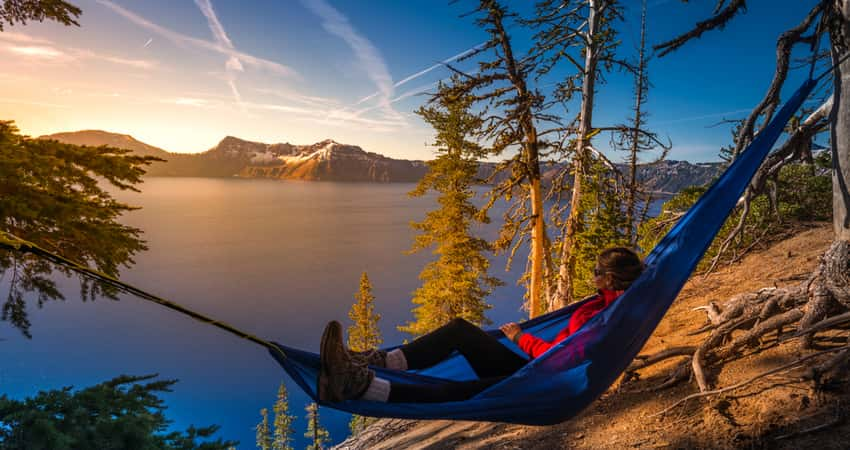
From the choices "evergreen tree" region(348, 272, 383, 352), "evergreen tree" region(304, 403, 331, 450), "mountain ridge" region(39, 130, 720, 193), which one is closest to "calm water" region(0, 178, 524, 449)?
"evergreen tree" region(304, 403, 331, 450)

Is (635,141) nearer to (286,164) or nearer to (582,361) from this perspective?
(582,361)

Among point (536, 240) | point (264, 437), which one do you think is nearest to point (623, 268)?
point (536, 240)

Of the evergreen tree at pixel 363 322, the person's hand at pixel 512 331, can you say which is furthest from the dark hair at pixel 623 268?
the evergreen tree at pixel 363 322

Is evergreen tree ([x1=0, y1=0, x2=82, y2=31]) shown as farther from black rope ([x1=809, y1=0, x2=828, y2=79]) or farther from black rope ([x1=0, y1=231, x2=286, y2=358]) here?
black rope ([x1=809, y1=0, x2=828, y2=79])

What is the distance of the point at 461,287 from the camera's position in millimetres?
10727

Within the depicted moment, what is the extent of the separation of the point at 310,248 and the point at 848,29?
169 feet

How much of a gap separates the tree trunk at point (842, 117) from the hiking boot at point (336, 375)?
8.31ft

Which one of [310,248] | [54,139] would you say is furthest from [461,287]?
[310,248]

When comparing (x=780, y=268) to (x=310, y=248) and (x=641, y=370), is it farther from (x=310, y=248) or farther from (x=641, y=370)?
(x=310, y=248)

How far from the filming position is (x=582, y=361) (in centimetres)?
190

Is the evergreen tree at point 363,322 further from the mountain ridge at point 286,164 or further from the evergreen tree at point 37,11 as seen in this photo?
the mountain ridge at point 286,164

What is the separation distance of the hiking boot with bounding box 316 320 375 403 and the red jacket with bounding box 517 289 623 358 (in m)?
0.93

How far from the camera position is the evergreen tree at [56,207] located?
321 cm

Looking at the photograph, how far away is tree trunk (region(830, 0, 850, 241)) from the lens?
1.99m
